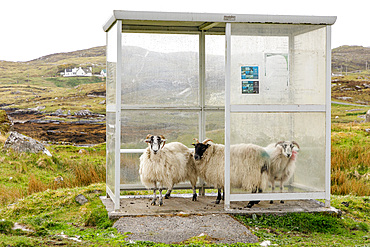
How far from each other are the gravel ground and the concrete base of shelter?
0.80ft

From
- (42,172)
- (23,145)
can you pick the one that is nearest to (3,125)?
(23,145)

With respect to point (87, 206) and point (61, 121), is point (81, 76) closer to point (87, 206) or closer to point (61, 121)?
point (61, 121)

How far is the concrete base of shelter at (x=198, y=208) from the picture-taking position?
826cm

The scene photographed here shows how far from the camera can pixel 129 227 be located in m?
7.43

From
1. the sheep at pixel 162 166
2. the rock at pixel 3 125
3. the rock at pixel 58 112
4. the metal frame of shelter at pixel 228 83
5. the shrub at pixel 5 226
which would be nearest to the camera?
the shrub at pixel 5 226

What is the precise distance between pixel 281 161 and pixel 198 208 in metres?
1.87

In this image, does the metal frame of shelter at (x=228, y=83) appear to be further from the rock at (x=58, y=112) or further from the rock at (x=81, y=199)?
the rock at (x=58, y=112)

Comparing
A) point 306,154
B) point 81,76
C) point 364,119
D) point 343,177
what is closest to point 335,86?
point 364,119

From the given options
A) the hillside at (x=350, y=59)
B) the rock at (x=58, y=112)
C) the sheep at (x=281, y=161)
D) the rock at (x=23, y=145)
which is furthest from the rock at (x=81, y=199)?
the hillside at (x=350, y=59)

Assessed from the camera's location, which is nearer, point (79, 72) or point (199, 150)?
point (199, 150)

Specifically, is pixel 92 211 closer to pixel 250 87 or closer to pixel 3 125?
pixel 250 87

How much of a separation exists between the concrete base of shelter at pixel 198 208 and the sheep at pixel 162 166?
42cm

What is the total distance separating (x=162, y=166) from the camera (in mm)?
8891

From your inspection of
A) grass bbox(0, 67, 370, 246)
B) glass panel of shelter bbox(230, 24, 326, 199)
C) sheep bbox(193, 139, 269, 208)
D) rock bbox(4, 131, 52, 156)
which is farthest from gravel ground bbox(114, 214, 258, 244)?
rock bbox(4, 131, 52, 156)
